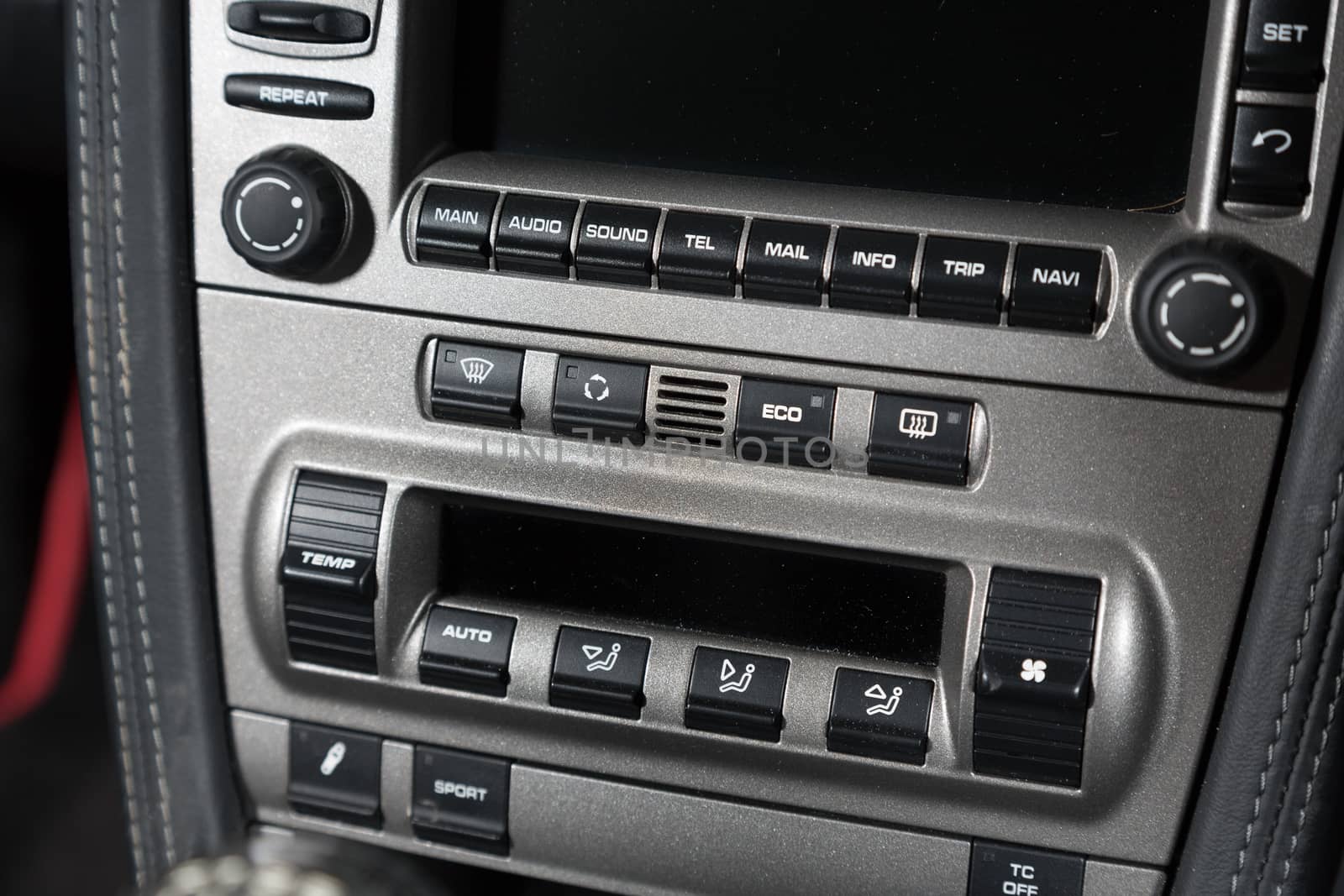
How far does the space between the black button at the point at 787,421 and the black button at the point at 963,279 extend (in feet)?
0.25

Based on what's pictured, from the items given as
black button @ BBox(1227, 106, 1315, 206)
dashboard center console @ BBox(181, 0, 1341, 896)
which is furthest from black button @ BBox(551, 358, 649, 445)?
black button @ BBox(1227, 106, 1315, 206)

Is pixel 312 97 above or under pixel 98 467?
above

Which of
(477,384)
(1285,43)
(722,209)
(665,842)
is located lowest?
(665,842)

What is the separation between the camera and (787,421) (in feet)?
2.17

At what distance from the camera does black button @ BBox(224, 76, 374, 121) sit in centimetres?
70

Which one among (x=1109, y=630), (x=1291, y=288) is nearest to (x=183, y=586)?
(x=1109, y=630)

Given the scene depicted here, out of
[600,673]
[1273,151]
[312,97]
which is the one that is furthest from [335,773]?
[1273,151]

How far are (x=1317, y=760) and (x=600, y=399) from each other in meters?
0.43

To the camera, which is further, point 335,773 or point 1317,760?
point 335,773

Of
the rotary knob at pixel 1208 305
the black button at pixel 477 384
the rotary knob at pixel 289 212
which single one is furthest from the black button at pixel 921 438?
the rotary knob at pixel 289 212

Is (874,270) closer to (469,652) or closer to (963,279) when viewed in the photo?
(963,279)

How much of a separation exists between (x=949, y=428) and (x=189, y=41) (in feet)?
1.63

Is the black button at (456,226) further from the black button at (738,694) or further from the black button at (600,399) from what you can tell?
the black button at (738,694)

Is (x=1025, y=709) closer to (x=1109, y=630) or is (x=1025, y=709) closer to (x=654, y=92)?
(x=1109, y=630)
